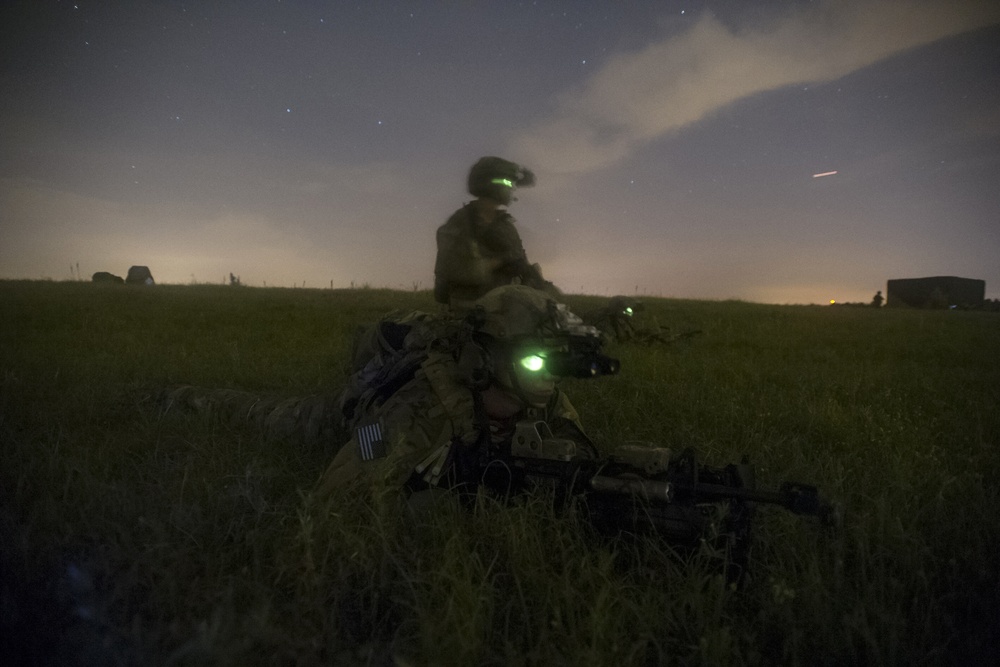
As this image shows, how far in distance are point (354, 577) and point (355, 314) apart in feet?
29.8

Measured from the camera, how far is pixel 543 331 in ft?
8.58

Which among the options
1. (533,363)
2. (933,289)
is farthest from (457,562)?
(933,289)

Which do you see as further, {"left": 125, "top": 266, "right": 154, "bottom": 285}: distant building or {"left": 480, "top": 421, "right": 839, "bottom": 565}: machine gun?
{"left": 125, "top": 266, "right": 154, "bottom": 285}: distant building

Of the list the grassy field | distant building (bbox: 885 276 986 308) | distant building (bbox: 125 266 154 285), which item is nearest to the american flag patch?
the grassy field

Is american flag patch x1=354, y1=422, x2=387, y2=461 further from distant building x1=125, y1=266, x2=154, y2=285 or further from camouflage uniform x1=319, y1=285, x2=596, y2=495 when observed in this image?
distant building x1=125, y1=266, x2=154, y2=285

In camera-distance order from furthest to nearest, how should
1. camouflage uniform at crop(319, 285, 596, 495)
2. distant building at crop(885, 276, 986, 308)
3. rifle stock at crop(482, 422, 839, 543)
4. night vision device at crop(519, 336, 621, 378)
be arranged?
distant building at crop(885, 276, 986, 308)
camouflage uniform at crop(319, 285, 596, 495)
night vision device at crop(519, 336, 621, 378)
rifle stock at crop(482, 422, 839, 543)

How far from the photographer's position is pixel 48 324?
9.05 metres

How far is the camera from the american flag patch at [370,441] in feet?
8.71

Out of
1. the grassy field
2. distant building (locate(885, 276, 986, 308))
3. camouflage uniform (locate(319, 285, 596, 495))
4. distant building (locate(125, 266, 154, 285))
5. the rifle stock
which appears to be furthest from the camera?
distant building (locate(885, 276, 986, 308))

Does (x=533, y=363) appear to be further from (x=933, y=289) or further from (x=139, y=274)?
(x=933, y=289)

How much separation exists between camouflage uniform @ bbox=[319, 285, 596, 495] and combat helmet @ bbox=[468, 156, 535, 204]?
50.2 inches

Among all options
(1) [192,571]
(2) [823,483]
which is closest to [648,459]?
(2) [823,483]

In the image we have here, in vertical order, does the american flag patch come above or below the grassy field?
above

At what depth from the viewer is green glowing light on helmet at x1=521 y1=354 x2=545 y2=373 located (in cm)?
273
